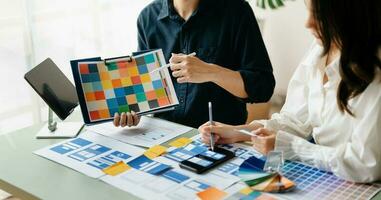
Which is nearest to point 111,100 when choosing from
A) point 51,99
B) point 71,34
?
point 51,99

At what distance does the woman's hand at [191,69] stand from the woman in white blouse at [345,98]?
14.7 inches

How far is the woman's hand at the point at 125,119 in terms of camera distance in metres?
1.68

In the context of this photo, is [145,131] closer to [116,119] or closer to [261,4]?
[116,119]

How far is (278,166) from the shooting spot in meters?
1.30

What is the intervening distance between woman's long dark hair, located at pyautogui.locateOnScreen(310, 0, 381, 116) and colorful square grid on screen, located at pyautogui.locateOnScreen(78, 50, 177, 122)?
0.69 metres

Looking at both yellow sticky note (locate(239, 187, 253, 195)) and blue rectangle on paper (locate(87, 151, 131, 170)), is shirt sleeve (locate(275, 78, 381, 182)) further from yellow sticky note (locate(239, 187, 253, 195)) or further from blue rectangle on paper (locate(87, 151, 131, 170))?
blue rectangle on paper (locate(87, 151, 131, 170))

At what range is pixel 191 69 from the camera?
5.47 feet

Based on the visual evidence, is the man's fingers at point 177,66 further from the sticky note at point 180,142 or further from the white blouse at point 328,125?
the white blouse at point 328,125

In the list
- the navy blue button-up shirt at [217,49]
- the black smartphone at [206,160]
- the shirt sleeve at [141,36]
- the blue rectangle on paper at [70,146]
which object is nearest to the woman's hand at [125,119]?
the blue rectangle on paper at [70,146]

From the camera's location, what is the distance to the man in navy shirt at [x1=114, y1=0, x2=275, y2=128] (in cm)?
182

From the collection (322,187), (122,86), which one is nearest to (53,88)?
(122,86)

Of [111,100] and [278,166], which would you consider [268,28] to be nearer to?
[111,100]

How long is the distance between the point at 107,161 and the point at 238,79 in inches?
24.5

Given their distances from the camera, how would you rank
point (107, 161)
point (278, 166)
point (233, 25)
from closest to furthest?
point (278, 166) < point (107, 161) < point (233, 25)
